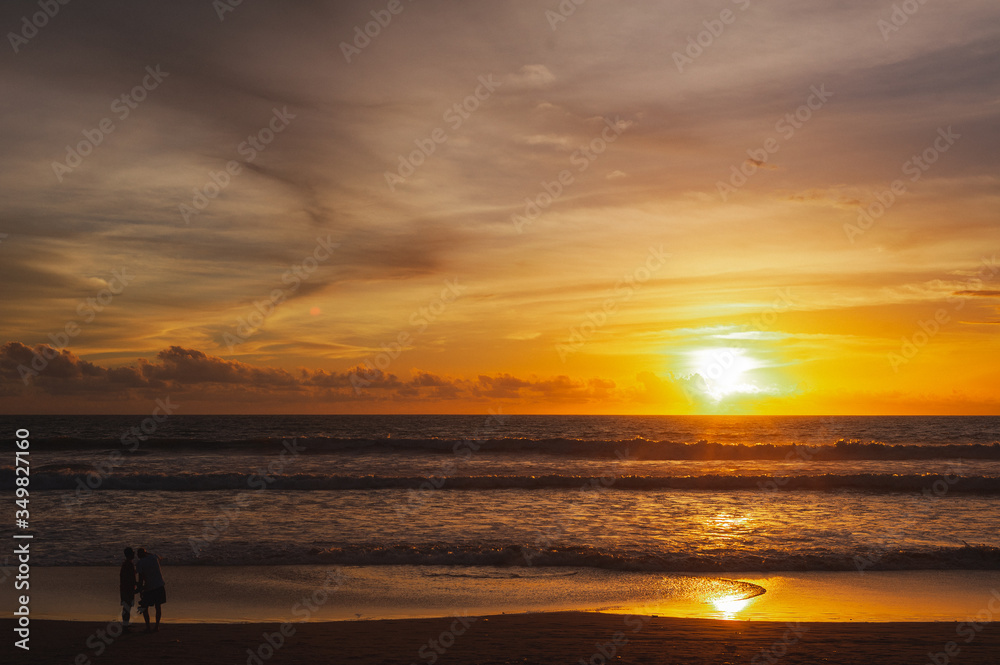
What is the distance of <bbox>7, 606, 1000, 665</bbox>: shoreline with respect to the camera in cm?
935

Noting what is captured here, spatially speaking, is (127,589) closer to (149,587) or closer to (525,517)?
(149,587)

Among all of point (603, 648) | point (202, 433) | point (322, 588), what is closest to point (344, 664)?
point (603, 648)

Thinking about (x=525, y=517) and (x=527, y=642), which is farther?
(x=525, y=517)

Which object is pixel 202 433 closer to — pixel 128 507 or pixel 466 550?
pixel 128 507

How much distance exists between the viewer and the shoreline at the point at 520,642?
9.35m

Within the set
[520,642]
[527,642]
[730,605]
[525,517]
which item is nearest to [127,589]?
[520,642]

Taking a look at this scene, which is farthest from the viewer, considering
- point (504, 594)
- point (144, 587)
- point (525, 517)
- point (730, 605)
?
point (525, 517)

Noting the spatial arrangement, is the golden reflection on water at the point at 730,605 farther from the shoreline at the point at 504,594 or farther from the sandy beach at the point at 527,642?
the sandy beach at the point at 527,642

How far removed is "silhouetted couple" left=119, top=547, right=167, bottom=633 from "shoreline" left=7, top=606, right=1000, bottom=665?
1.07 ft

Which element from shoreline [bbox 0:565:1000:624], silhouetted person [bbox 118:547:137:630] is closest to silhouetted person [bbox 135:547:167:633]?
silhouetted person [bbox 118:547:137:630]

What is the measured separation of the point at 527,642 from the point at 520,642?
11 centimetres

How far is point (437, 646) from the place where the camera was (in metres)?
9.84

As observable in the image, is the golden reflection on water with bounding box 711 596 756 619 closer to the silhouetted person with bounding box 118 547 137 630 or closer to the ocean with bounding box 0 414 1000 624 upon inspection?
the ocean with bounding box 0 414 1000 624

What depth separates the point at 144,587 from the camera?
1088 cm
